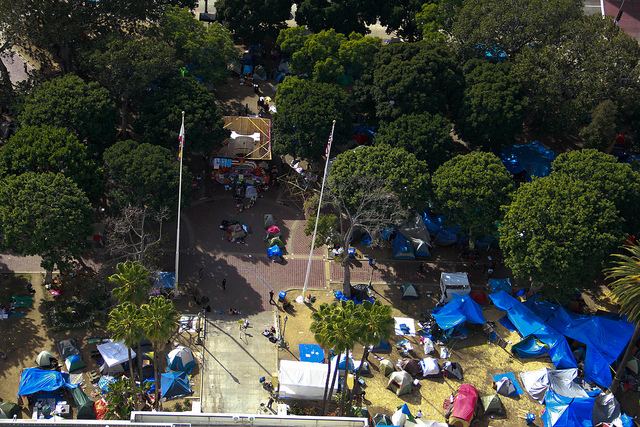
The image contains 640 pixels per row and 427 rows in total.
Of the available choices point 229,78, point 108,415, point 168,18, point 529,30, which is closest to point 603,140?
point 529,30

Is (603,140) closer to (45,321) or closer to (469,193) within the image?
(469,193)

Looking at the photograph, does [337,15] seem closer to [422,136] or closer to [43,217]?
[422,136]

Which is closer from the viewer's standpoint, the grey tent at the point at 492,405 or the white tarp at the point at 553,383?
the grey tent at the point at 492,405

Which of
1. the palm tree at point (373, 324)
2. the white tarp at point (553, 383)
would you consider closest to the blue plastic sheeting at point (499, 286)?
the white tarp at point (553, 383)

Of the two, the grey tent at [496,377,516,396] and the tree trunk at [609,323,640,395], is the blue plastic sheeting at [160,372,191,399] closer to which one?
the grey tent at [496,377,516,396]

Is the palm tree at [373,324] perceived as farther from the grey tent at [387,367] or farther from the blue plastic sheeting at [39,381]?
the blue plastic sheeting at [39,381]
